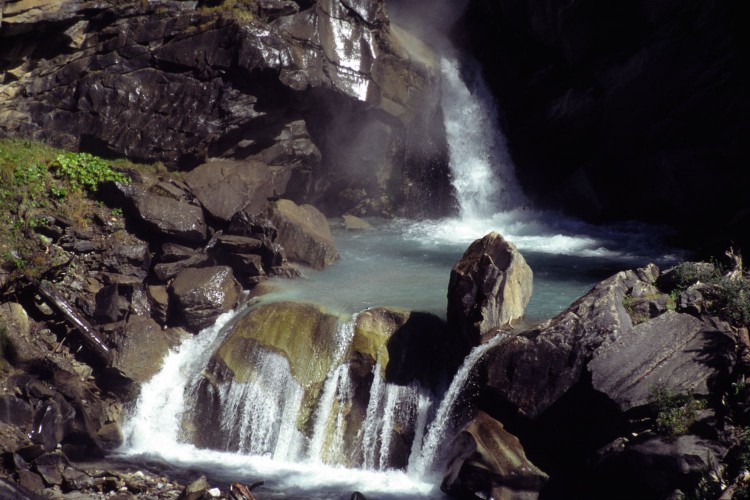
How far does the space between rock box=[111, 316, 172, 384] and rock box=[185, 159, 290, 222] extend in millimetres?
4228

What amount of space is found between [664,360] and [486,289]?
3.56 metres

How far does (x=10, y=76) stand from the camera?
805 inches

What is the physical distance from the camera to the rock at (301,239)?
63.0ft

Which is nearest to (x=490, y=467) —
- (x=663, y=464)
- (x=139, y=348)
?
(x=663, y=464)

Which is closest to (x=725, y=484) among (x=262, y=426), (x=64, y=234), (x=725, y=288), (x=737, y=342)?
(x=737, y=342)

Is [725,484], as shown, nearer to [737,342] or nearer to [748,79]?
[737,342]

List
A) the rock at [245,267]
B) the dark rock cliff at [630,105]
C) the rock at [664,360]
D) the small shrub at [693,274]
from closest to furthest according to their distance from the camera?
the rock at [664,360], the small shrub at [693,274], the rock at [245,267], the dark rock cliff at [630,105]

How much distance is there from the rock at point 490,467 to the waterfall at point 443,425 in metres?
0.81

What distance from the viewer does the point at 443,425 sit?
12250 millimetres

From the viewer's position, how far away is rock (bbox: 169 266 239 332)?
15.9m

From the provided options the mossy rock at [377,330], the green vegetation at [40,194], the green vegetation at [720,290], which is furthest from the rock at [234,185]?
the green vegetation at [720,290]

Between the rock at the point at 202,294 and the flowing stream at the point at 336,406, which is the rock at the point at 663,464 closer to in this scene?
the flowing stream at the point at 336,406

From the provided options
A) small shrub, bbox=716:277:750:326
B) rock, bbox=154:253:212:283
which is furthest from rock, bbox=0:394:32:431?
small shrub, bbox=716:277:750:326

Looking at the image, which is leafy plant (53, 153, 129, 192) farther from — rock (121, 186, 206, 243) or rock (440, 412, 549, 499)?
rock (440, 412, 549, 499)
